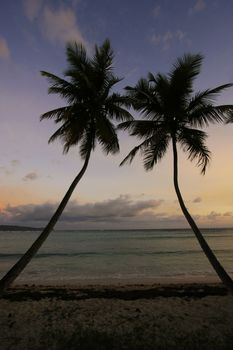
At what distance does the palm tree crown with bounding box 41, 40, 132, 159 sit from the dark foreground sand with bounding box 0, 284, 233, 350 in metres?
5.31

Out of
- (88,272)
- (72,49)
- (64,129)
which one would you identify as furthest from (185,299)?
(88,272)

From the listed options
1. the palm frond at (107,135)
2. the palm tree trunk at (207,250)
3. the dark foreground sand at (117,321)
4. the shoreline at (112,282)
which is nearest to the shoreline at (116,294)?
the dark foreground sand at (117,321)

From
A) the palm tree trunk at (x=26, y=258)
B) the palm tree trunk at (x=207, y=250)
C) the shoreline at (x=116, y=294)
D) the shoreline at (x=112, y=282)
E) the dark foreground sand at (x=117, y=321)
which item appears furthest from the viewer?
the shoreline at (x=112, y=282)

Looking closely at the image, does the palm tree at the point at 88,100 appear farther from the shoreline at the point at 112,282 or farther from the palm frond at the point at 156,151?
the shoreline at the point at 112,282

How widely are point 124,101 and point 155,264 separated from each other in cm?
1581

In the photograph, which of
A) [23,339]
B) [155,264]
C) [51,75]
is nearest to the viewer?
[23,339]

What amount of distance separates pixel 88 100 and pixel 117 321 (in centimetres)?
732

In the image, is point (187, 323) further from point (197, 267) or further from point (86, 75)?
point (197, 267)

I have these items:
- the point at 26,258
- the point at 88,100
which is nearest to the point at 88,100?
the point at 88,100

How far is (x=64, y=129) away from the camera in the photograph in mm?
11578

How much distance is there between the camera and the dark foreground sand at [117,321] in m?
6.76

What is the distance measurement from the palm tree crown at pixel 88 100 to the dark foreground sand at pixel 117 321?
5.31 metres

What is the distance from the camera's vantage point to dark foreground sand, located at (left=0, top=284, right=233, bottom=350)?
676 centimetres

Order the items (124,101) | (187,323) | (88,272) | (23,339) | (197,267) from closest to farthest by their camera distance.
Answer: (23,339) → (187,323) → (124,101) → (88,272) → (197,267)
